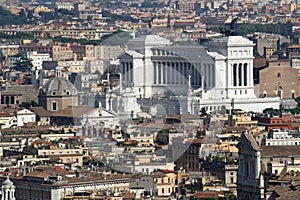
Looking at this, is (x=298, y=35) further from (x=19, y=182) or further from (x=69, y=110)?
(x=19, y=182)

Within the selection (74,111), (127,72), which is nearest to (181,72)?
(127,72)

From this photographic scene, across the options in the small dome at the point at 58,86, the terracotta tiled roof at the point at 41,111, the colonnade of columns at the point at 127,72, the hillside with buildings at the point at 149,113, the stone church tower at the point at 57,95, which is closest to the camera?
the hillside with buildings at the point at 149,113

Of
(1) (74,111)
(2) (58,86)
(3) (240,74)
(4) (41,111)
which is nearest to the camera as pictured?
(1) (74,111)

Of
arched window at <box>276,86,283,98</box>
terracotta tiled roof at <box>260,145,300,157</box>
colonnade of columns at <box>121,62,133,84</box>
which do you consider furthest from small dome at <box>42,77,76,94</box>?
terracotta tiled roof at <box>260,145,300,157</box>

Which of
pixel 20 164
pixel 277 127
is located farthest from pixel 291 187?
pixel 277 127

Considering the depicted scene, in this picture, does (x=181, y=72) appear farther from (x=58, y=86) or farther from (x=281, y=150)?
(x=281, y=150)

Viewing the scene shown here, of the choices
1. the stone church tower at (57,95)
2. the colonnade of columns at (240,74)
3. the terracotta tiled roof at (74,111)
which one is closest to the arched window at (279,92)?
the colonnade of columns at (240,74)

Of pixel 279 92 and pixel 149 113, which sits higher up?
pixel 149 113

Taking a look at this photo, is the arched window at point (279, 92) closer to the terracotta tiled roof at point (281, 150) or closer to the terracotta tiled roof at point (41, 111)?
the terracotta tiled roof at point (41, 111)
